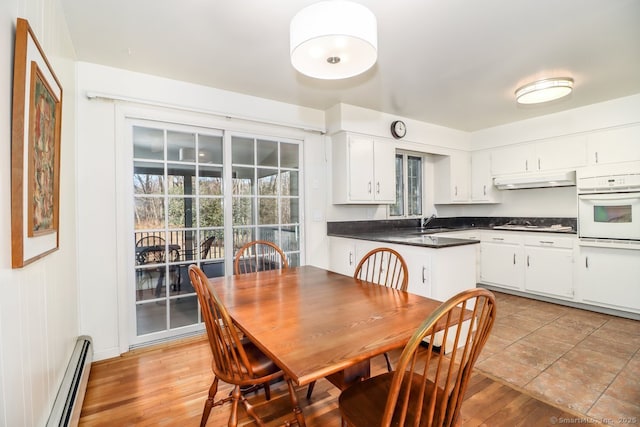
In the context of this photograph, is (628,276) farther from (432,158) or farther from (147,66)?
(147,66)

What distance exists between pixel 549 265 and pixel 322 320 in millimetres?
3758

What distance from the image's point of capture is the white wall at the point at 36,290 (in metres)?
0.98

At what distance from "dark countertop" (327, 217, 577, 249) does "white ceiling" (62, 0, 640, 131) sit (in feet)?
4.89

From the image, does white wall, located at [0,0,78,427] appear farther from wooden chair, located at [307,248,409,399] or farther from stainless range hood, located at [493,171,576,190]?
stainless range hood, located at [493,171,576,190]

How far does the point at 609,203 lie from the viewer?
3312mm

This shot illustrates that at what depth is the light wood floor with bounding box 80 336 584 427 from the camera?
1776mm

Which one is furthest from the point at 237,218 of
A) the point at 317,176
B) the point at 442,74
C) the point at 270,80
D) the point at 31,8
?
the point at 442,74

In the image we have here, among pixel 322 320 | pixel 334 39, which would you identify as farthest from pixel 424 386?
pixel 334 39

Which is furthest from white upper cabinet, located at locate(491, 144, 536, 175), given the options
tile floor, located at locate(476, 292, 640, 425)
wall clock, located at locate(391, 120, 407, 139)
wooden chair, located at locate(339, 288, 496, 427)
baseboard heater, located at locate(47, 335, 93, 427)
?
baseboard heater, located at locate(47, 335, 93, 427)

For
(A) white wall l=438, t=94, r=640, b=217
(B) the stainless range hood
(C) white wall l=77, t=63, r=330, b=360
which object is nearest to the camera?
(C) white wall l=77, t=63, r=330, b=360

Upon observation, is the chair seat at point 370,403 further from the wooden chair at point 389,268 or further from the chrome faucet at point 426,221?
the chrome faucet at point 426,221

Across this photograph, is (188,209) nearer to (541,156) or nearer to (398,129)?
(398,129)

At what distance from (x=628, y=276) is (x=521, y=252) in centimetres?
101

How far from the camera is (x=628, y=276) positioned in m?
3.23
